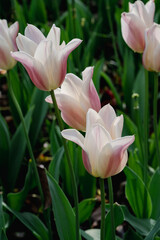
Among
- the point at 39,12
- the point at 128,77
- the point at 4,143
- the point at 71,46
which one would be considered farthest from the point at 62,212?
the point at 39,12

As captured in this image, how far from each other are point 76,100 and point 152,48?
0.80 feet

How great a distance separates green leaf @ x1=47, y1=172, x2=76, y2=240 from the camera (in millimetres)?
989

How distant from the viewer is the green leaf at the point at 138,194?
4.05ft

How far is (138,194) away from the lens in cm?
128

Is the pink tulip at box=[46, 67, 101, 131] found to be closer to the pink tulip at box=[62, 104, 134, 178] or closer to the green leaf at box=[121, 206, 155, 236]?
the pink tulip at box=[62, 104, 134, 178]

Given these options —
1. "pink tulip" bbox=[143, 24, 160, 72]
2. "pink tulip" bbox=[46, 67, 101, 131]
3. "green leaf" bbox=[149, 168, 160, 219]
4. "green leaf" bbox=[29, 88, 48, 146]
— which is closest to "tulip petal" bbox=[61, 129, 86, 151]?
"pink tulip" bbox=[46, 67, 101, 131]

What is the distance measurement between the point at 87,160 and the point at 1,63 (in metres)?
0.40

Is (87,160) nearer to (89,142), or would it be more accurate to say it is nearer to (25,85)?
(89,142)

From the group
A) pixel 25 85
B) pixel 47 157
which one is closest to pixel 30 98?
pixel 25 85

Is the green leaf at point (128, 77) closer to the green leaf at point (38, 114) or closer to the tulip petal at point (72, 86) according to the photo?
the green leaf at point (38, 114)

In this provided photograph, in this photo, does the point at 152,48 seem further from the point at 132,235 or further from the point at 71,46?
the point at 132,235

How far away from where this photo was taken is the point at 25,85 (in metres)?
1.88

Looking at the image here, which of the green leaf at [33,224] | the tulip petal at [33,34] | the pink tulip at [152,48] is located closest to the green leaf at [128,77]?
the green leaf at [33,224]

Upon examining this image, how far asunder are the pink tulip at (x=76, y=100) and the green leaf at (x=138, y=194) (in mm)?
417
